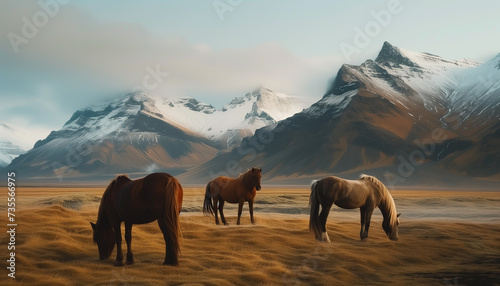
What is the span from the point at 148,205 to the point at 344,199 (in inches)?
371

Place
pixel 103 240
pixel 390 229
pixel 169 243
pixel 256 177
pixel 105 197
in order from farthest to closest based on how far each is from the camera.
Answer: pixel 256 177
pixel 390 229
pixel 103 240
pixel 105 197
pixel 169 243

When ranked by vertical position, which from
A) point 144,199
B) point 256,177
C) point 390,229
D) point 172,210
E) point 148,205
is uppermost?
point 256,177

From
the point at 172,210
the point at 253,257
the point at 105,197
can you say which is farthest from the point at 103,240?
the point at 253,257

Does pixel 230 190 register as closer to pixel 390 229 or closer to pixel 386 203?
pixel 386 203

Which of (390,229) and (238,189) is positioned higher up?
(238,189)

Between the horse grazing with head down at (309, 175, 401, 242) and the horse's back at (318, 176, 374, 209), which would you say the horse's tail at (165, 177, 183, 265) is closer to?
the horse grazing with head down at (309, 175, 401, 242)

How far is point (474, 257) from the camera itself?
17938 millimetres

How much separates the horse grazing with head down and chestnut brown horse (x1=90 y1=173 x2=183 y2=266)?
776 cm

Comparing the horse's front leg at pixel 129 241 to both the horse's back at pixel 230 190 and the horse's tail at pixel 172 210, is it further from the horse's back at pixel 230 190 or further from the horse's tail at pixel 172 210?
the horse's back at pixel 230 190

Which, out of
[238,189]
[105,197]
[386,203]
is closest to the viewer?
[105,197]

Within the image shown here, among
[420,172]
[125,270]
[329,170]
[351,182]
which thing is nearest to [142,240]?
[125,270]

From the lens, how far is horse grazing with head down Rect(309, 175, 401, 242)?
19391mm

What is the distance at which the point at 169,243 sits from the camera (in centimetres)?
1352

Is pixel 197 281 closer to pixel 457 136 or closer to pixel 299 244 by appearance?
pixel 299 244
